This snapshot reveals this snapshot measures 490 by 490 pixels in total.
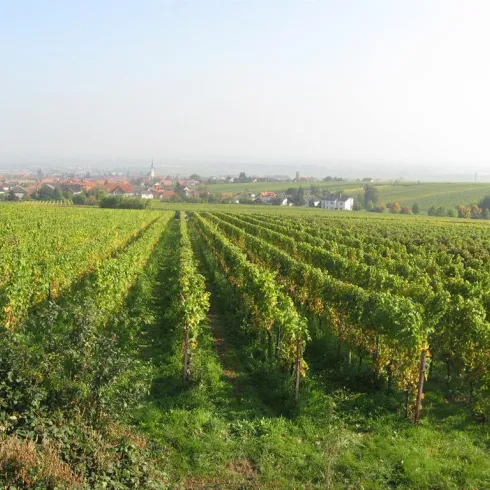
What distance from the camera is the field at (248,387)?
7590mm

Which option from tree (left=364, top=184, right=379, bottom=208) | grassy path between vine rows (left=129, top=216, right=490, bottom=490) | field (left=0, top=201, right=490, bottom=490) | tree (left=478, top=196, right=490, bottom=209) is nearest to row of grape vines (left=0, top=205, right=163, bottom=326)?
field (left=0, top=201, right=490, bottom=490)

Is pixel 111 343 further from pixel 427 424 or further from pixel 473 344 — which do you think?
pixel 473 344

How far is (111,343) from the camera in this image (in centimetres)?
901

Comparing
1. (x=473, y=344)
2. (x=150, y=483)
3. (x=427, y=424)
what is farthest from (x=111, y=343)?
(x=473, y=344)

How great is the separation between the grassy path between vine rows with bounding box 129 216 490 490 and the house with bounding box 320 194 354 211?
14264 cm

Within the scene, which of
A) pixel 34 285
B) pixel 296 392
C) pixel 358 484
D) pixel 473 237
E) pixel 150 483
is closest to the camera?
pixel 150 483

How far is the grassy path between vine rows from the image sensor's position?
8.12m

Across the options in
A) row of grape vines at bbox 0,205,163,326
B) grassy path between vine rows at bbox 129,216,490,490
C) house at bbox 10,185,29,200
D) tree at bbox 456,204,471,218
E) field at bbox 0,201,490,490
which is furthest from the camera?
house at bbox 10,185,29,200

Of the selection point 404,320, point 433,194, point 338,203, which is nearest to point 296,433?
point 404,320

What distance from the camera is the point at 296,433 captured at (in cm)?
977

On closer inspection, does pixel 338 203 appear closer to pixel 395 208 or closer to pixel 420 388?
pixel 395 208

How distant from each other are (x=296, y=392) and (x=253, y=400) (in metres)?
1.11

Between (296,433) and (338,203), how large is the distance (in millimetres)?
147852

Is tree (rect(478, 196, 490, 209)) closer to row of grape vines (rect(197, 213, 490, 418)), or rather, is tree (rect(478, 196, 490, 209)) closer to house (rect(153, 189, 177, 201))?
house (rect(153, 189, 177, 201))
